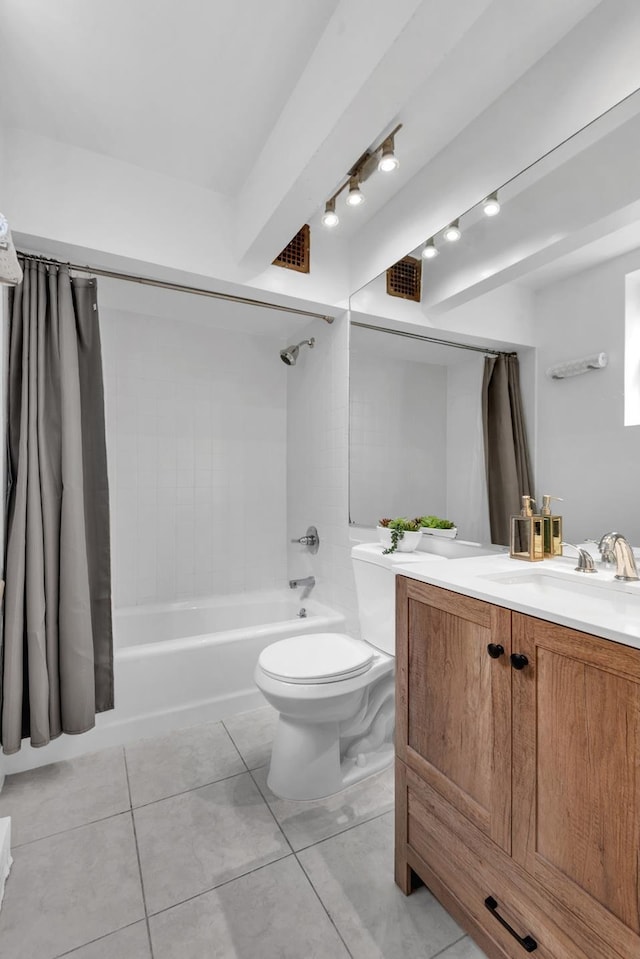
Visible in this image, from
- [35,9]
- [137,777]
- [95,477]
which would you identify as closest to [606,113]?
[35,9]

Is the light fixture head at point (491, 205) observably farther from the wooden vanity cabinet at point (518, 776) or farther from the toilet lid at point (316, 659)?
the toilet lid at point (316, 659)

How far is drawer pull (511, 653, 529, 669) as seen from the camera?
941 millimetres

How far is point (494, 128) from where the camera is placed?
1566 millimetres

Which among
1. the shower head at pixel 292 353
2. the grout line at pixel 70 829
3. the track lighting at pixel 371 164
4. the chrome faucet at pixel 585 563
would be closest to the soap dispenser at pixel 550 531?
the chrome faucet at pixel 585 563

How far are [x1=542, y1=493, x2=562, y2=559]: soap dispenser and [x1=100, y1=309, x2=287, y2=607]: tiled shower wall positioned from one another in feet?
6.75

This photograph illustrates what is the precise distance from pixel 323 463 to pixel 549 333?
150 cm

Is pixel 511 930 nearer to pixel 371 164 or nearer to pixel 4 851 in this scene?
pixel 4 851

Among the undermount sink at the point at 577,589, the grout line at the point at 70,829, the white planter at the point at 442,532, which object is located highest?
the white planter at the point at 442,532

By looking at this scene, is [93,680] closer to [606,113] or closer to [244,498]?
[244,498]

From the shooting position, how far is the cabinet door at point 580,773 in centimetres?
77

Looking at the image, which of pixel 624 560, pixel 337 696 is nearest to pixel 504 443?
pixel 624 560

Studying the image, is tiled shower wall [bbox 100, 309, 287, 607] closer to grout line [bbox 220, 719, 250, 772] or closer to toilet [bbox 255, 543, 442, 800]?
grout line [bbox 220, 719, 250, 772]

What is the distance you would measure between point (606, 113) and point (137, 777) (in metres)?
2.72

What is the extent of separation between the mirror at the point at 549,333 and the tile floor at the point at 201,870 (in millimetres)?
1133
